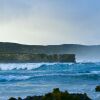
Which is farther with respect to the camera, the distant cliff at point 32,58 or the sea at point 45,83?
the distant cliff at point 32,58

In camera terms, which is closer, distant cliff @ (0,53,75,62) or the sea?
the sea

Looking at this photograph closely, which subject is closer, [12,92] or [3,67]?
[12,92]

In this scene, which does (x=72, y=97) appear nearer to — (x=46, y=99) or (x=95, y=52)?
(x=46, y=99)

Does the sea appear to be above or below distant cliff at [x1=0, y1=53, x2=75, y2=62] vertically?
below

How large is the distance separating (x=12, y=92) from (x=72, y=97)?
34.2 feet

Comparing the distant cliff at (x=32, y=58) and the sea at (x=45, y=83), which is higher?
the distant cliff at (x=32, y=58)

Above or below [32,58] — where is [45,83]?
below

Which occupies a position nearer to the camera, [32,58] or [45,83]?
[45,83]

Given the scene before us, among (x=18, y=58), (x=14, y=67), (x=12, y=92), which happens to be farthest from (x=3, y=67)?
(x=12, y=92)

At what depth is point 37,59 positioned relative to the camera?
113m

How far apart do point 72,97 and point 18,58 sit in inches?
3493

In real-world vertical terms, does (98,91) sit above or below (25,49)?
below

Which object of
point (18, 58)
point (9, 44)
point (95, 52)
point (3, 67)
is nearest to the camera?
point (3, 67)

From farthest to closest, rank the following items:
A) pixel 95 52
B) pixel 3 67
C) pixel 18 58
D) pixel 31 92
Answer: pixel 95 52 → pixel 18 58 → pixel 3 67 → pixel 31 92
